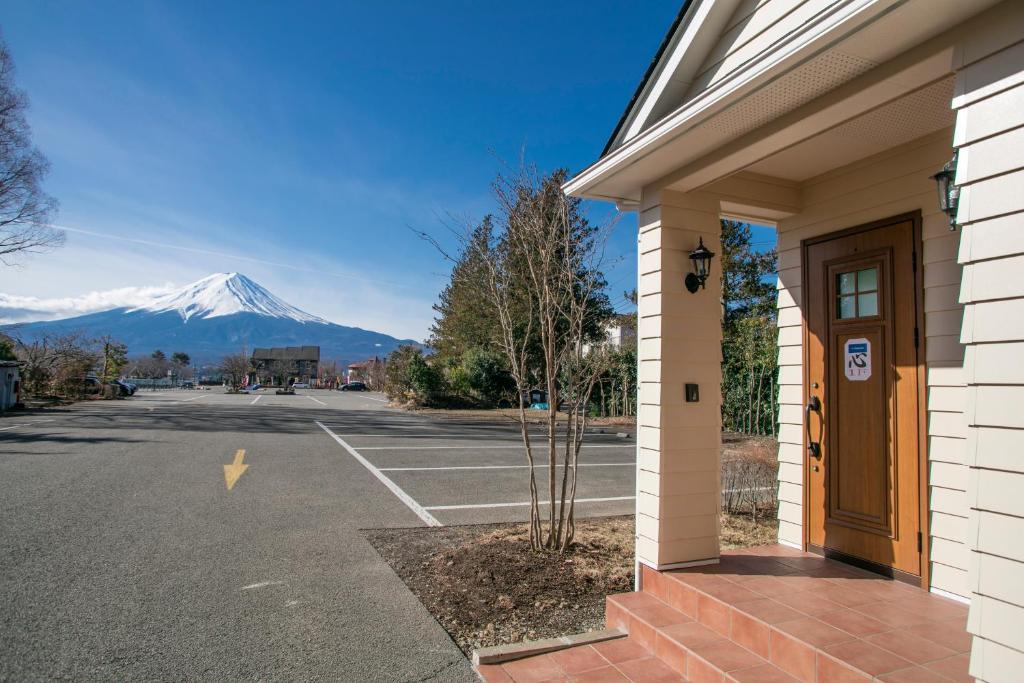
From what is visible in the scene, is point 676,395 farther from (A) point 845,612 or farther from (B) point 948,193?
(B) point 948,193

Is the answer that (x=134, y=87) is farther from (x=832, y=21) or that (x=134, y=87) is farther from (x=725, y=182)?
(x=832, y=21)

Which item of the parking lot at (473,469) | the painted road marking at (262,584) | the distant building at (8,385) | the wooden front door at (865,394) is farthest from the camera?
the distant building at (8,385)

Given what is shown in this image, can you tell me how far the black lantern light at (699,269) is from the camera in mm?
3487

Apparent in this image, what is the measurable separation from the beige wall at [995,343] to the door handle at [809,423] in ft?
6.89

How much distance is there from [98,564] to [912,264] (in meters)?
6.02

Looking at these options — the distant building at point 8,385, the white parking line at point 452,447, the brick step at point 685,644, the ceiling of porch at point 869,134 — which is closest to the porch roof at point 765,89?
the ceiling of porch at point 869,134

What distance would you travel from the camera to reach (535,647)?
2.88 meters

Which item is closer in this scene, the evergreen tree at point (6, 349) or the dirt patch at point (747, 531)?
the dirt patch at point (747, 531)

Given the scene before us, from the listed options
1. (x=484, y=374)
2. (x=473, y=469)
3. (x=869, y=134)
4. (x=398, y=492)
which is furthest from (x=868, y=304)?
(x=484, y=374)

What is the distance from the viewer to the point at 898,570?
3.18 m

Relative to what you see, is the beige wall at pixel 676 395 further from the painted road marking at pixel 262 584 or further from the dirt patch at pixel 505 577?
the painted road marking at pixel 262 584

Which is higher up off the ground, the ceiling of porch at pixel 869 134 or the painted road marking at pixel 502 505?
the ceiling of porch at pixel 869 134

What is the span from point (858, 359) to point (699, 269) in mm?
1198

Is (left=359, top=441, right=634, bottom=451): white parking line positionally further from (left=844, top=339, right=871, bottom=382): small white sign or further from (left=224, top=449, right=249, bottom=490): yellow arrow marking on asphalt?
(left=844, top=339, right=871, bottom=382): small white sign
